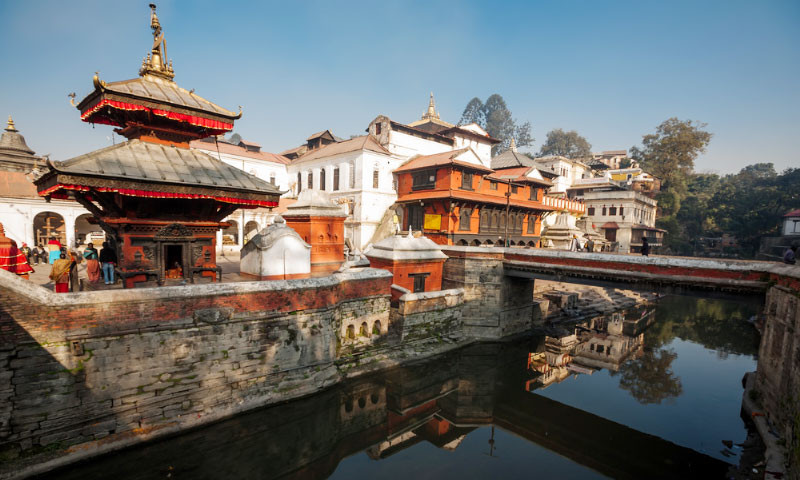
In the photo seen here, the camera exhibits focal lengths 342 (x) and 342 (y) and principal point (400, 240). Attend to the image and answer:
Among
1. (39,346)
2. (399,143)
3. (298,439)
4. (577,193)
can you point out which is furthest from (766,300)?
(577,193)

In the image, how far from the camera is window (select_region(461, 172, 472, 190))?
88.9 feet

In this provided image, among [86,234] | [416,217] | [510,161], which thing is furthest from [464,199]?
[86,234]

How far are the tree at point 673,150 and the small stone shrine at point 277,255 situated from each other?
188 feet

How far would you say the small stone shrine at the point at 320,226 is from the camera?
19.1 metres

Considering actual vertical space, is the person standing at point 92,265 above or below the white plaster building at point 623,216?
below

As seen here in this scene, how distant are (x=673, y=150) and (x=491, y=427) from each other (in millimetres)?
56282

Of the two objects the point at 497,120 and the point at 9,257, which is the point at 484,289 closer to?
the point at 9,257

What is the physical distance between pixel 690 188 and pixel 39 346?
8629 centimetres

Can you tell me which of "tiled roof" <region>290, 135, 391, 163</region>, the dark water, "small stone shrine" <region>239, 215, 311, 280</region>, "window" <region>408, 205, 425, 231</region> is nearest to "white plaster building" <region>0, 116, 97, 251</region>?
"small stone shrine" <region>239, 215, 311, 280</region>

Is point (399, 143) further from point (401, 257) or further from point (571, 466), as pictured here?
point (571, 466)

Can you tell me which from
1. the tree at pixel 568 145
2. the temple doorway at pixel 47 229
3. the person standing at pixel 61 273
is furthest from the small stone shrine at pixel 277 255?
the tree at pixel 568 145

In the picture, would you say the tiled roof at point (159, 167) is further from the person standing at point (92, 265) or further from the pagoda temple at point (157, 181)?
the person standing at point (92, 265)

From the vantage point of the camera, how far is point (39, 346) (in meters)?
7.96

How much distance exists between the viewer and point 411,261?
17562 mm
